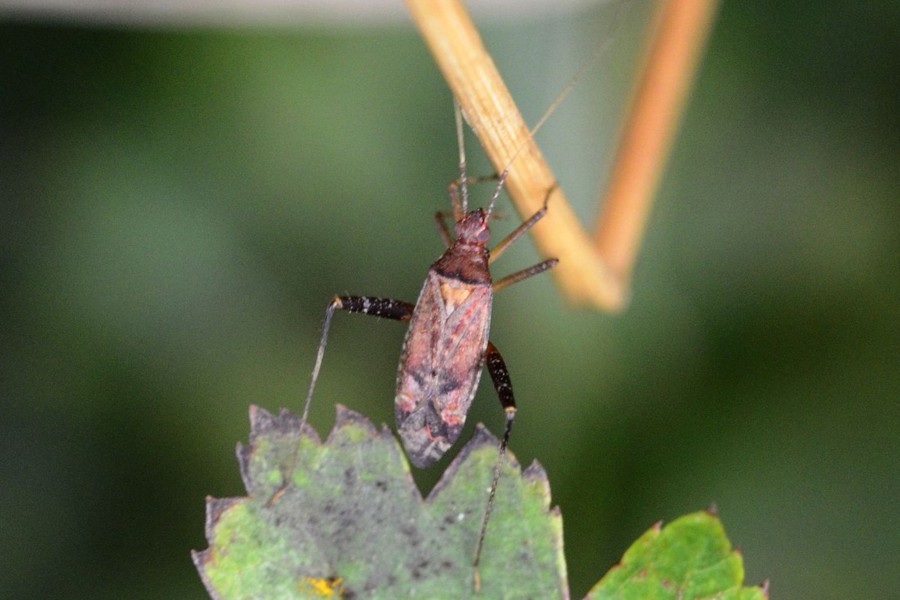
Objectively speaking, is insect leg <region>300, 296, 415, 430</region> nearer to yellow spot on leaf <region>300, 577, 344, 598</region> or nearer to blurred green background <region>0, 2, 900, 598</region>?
blurred green background <region>0, 2, 900, 598</region>

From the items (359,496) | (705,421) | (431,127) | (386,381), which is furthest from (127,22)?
(705,421)

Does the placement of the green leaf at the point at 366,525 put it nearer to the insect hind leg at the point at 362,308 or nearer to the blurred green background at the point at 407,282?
the insect hind leg at the point at 362,308

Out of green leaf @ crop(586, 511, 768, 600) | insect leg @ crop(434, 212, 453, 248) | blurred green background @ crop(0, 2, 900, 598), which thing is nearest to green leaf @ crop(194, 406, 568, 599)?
green leaf @ crop(586, 511, 768, 600)

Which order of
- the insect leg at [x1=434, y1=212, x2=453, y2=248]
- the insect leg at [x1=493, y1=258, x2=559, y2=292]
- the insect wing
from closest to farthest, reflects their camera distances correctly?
the insect leg at [x1=493, y1=258, x2=559, y2=292] < the insect wing < the insect leg at [x1=434, y1=212, x2=453, y2=248]

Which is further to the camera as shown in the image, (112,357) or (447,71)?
(112,357)

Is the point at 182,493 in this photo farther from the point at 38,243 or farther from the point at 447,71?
the point at 447,71

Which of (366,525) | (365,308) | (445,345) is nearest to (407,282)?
(365,308)
